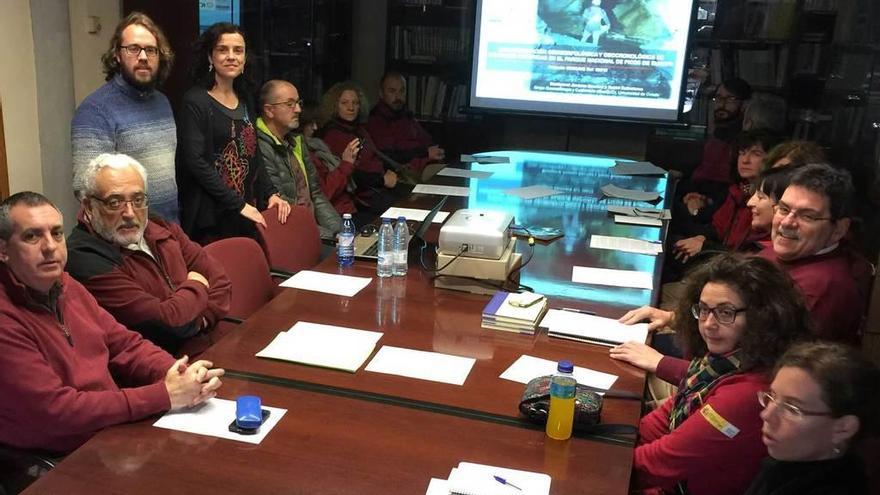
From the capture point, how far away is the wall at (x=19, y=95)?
151 inches

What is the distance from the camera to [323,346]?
6.94ft

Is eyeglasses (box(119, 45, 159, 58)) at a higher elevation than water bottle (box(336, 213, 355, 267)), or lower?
higher

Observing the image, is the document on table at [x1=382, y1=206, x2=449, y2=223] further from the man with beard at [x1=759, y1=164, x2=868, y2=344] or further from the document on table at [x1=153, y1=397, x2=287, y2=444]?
the document on table at [x1=153, y1=397, x2=287, y2=444]

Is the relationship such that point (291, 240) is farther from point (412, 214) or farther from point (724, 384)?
point (724, 384)

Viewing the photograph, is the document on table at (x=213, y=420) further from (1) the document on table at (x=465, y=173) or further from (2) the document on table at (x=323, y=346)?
(1) the document on table at (x=465, y=173)

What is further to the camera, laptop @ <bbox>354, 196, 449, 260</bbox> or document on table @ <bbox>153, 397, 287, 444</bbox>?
laptop @ <bbox>354, 196, 449, 260</bbox>

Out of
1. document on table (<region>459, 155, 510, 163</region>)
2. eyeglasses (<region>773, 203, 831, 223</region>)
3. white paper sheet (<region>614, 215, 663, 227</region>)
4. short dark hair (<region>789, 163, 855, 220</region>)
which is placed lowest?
white paper sheet (<region>614, 215, 663, 227</region>)

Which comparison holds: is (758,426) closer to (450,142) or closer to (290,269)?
(290,269)

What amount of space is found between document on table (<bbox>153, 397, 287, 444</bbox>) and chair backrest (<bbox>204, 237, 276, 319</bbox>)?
3.32ft

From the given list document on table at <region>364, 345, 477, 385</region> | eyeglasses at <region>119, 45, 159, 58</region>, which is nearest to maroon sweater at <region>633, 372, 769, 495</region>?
document on table at <region>364, 345, 477, 385</region>

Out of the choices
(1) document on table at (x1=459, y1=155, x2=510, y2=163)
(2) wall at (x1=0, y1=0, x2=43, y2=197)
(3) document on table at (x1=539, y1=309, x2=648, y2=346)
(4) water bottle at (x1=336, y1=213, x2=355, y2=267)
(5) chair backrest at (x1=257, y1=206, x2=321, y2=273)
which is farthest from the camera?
(1) document on table at (x1=459, y1=155, x2=510, y2=163)

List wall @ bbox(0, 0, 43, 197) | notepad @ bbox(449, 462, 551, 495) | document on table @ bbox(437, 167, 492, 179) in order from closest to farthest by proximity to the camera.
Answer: notepad @ bbox(449, 462, 551, 495) → wall @ bbox(0, 0, 43, 197) → document on table @ bbox(437, 167, 492, 179)

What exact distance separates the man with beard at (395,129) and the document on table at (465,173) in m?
0.76

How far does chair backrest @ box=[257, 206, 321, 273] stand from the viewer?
10.5 feet
